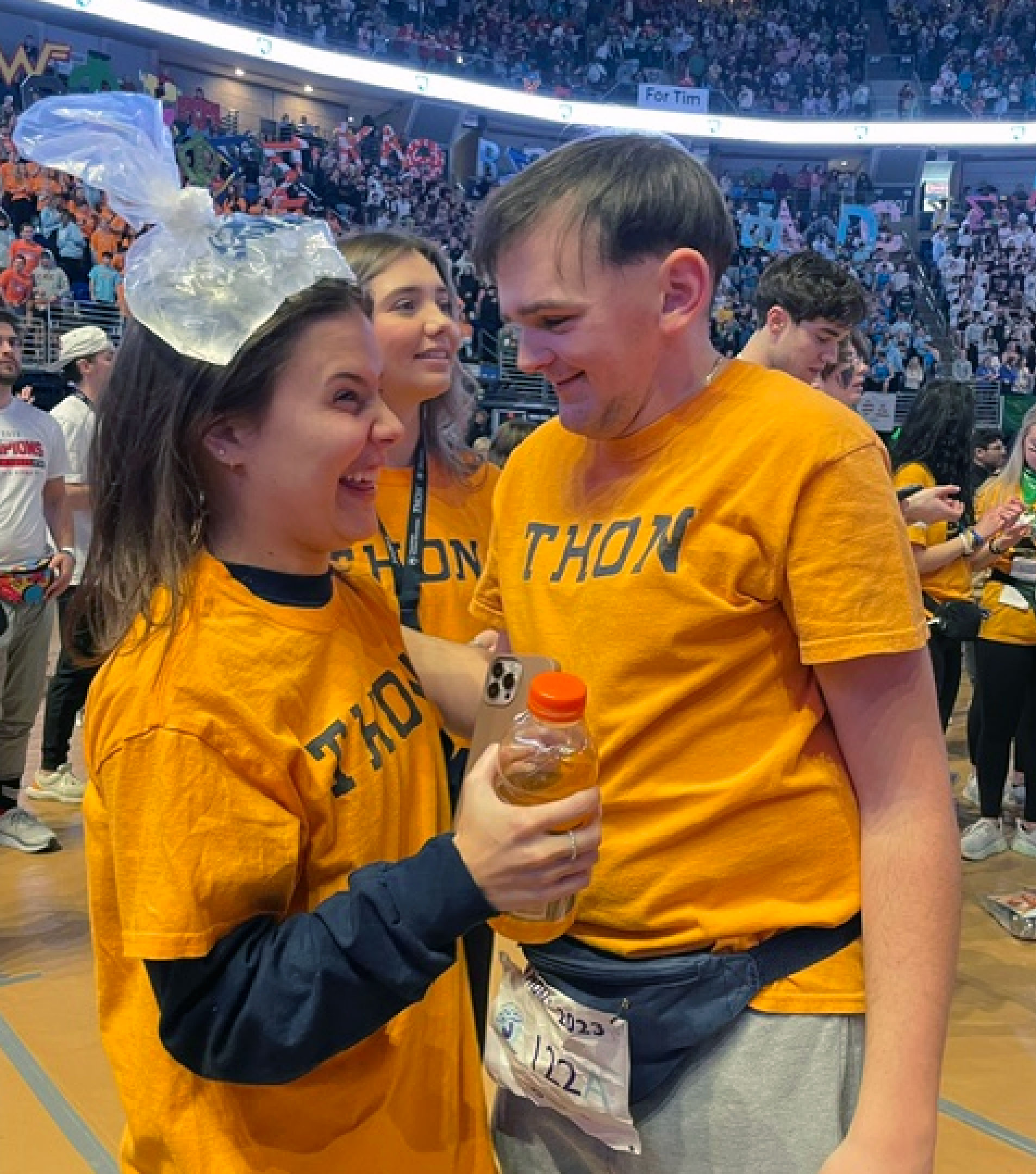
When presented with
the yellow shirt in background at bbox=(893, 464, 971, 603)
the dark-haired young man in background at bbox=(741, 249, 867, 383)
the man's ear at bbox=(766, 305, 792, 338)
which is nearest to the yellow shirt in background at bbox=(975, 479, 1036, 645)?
the yellow shirt in background at bbox=(893, 464, 971, 603)

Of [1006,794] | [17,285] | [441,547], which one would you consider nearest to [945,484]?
[1006,794]

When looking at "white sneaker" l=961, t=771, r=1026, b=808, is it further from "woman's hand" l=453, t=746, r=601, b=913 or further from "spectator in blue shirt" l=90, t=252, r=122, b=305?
"spectator in blue shirt" l=90, t=252, r=122, b=305

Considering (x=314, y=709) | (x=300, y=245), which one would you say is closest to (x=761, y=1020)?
(x=314, y=709)

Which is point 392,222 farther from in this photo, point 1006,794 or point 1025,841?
point 1025,841

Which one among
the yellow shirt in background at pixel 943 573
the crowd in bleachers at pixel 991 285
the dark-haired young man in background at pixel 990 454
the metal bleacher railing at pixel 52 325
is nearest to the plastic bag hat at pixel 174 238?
the yellow shirt in background at pixel 943 573

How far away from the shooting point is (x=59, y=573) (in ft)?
13.6

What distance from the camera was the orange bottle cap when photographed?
2.58 feet

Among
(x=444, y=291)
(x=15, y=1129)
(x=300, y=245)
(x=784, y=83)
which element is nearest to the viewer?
(x=300, y=245)

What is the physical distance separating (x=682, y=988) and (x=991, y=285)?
70.6 ft

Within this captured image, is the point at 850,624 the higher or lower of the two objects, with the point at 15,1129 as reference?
higher

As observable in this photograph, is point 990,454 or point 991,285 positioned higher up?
point 991,285

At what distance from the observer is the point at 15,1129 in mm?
2391

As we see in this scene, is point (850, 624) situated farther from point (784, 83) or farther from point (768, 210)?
point (784, 83)

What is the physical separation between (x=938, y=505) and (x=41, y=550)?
10.4 feet
